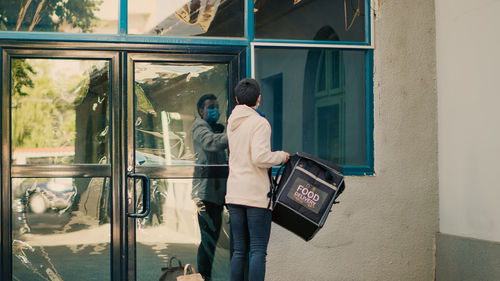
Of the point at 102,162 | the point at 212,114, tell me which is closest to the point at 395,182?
the point at 212,114

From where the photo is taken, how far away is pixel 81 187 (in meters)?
5.46

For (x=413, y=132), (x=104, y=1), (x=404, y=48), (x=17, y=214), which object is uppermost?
(x=104, y=1)

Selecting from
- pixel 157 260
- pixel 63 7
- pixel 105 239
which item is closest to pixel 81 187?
pixel 105 239

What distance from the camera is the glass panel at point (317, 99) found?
18.9ft

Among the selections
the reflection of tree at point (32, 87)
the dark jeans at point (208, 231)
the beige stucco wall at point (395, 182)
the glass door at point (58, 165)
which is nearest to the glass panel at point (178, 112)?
the glass door at point (58, 165)

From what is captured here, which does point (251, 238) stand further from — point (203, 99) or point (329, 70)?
point (329, 70)

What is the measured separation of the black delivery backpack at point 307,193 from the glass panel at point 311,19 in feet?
5.07

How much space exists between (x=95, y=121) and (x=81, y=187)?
1.98ft

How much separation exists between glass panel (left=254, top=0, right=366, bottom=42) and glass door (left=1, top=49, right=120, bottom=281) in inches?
57.5

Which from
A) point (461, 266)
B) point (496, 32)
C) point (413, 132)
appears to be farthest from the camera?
point (413, 132)

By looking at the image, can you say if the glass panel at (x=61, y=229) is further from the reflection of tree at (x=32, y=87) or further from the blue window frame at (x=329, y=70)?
the blue window frame at (x=329, y=70)

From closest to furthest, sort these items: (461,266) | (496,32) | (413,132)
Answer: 1. (496,32)
2. (461,266)
3. (413,132)

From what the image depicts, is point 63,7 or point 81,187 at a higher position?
point 63,7

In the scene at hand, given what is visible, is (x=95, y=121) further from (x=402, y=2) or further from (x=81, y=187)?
(x=402, y=2)
